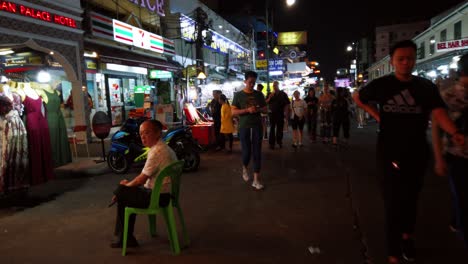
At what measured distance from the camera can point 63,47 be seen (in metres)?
11.4

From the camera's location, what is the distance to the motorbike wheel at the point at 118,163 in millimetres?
8164

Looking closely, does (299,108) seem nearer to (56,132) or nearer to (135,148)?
(135,148)

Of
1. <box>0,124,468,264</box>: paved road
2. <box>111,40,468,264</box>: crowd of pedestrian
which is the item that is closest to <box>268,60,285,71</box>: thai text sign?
<box>0,124,468,264</box>: paved road

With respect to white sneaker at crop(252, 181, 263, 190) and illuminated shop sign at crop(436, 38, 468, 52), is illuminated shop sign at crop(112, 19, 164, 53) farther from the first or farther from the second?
illuminated shop sign at crop(436, 38, 468, 52)

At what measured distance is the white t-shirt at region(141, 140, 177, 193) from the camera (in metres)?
3.72

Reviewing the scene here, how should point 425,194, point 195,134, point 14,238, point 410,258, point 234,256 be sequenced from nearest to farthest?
point 410,258, point 234,256, point 14,238, point 425,194, point 195,134

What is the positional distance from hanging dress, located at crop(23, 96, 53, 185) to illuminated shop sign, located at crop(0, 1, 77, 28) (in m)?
4.61

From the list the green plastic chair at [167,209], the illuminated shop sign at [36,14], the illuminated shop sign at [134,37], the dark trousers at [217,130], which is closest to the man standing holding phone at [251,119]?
the green plastic chair at [167,209]

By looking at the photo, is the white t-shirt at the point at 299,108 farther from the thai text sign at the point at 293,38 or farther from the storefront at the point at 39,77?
the thai text sign at the point at 293,38

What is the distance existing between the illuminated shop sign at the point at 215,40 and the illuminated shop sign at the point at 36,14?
24.9ft

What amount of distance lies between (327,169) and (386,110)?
15.7 feet

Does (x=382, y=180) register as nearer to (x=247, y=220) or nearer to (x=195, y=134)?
(x=247, y=220)

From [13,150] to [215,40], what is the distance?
1894cm

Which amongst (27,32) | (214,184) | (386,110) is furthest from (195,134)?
(386,110)
